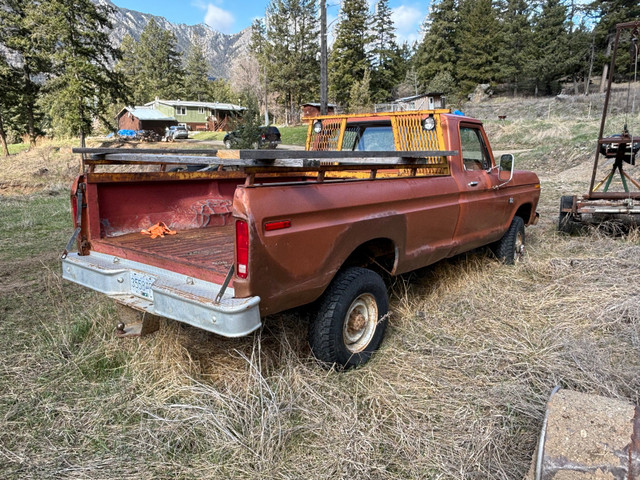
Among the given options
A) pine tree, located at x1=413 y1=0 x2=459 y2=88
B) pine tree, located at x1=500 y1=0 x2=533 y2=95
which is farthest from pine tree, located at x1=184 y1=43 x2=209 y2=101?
pine tree, located at x1=500 y1=0 x2=533 y2=95

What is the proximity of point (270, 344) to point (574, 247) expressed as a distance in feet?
16.2

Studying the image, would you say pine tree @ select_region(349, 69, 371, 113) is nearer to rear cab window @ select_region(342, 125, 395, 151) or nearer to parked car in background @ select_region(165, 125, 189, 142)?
parked car in background @ select_region(165, 125, 189, 142)

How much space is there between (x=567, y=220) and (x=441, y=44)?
190ft

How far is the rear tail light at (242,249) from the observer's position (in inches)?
99.3

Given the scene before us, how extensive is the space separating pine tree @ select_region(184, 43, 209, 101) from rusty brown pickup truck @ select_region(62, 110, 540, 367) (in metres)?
70.9

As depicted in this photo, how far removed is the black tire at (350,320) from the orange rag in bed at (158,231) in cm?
175

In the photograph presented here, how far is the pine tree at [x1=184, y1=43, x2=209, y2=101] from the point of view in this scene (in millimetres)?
70938

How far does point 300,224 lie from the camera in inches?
109

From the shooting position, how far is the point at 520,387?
294 centimetres

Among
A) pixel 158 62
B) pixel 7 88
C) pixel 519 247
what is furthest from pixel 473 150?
pixel 158 62

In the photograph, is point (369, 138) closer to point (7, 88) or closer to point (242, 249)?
point (242, 249)

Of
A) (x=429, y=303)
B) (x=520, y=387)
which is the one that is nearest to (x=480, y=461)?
(x=520, y=387)

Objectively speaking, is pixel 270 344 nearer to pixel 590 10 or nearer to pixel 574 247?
pixel 574 247

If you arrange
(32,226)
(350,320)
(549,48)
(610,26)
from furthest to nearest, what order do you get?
(549,48) < (610,26) < (32,226) < (350,320)
